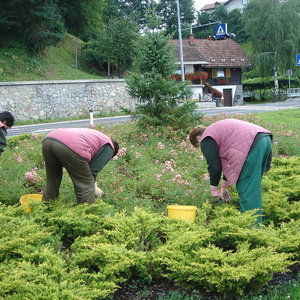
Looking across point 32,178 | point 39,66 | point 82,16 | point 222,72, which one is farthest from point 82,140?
point 222,72

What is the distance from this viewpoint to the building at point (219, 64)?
48125 mm

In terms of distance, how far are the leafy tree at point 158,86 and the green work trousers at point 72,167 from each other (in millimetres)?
5280

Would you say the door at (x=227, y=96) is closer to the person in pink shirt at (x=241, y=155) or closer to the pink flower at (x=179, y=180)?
the pink flower at (x=179, y=180)

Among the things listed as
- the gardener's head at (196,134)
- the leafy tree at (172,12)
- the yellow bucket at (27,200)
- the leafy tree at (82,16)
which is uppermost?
the leafy tree at (172,12)

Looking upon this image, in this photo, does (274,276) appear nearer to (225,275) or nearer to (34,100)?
(225,275)

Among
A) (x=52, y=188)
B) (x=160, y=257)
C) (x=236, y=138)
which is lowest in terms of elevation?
(x=160, y=257)

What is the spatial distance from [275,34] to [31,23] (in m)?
28.5

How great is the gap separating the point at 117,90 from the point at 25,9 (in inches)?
299

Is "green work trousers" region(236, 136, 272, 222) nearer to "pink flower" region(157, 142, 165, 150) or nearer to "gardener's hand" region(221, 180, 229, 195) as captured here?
"gardener's hand" region(221, 180, 229, 195)

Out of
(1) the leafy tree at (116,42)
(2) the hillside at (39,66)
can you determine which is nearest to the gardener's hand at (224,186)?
(2) the hillside at (39,66)

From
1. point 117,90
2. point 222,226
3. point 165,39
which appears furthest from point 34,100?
point 222,226

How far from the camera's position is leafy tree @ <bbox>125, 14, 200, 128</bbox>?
10570 mm

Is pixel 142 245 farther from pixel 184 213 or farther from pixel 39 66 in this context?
pixel 39 66

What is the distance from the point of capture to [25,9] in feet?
90.0
